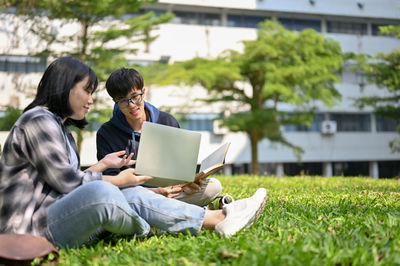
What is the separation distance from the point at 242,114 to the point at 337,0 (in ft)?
36.8

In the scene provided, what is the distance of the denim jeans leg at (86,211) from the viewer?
199 centimetres

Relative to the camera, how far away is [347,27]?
22.7m

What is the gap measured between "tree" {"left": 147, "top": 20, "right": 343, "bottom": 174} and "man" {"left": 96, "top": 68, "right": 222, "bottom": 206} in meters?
9.91

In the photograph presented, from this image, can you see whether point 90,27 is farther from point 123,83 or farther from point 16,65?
point 123,83

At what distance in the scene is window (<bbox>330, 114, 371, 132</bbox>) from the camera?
22172mm

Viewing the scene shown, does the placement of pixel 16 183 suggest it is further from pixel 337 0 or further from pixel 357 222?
pixel 337 0

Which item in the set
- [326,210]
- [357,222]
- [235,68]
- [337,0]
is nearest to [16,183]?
[357,222]

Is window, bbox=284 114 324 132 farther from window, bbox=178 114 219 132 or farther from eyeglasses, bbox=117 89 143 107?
eyeglasses, bbox=117 89 143 107

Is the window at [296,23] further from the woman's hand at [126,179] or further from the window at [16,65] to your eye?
the woman's hand at [126,179]

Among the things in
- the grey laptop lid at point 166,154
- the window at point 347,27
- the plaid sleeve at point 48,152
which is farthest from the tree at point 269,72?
the plaid sleeve at point 48,152

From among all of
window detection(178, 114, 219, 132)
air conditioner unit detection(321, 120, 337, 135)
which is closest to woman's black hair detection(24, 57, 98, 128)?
window detection(178, 114, 219, 132)

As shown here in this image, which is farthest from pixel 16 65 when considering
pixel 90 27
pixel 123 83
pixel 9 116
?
pixel 123 83

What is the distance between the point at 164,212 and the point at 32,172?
0.70m

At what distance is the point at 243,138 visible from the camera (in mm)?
19938
